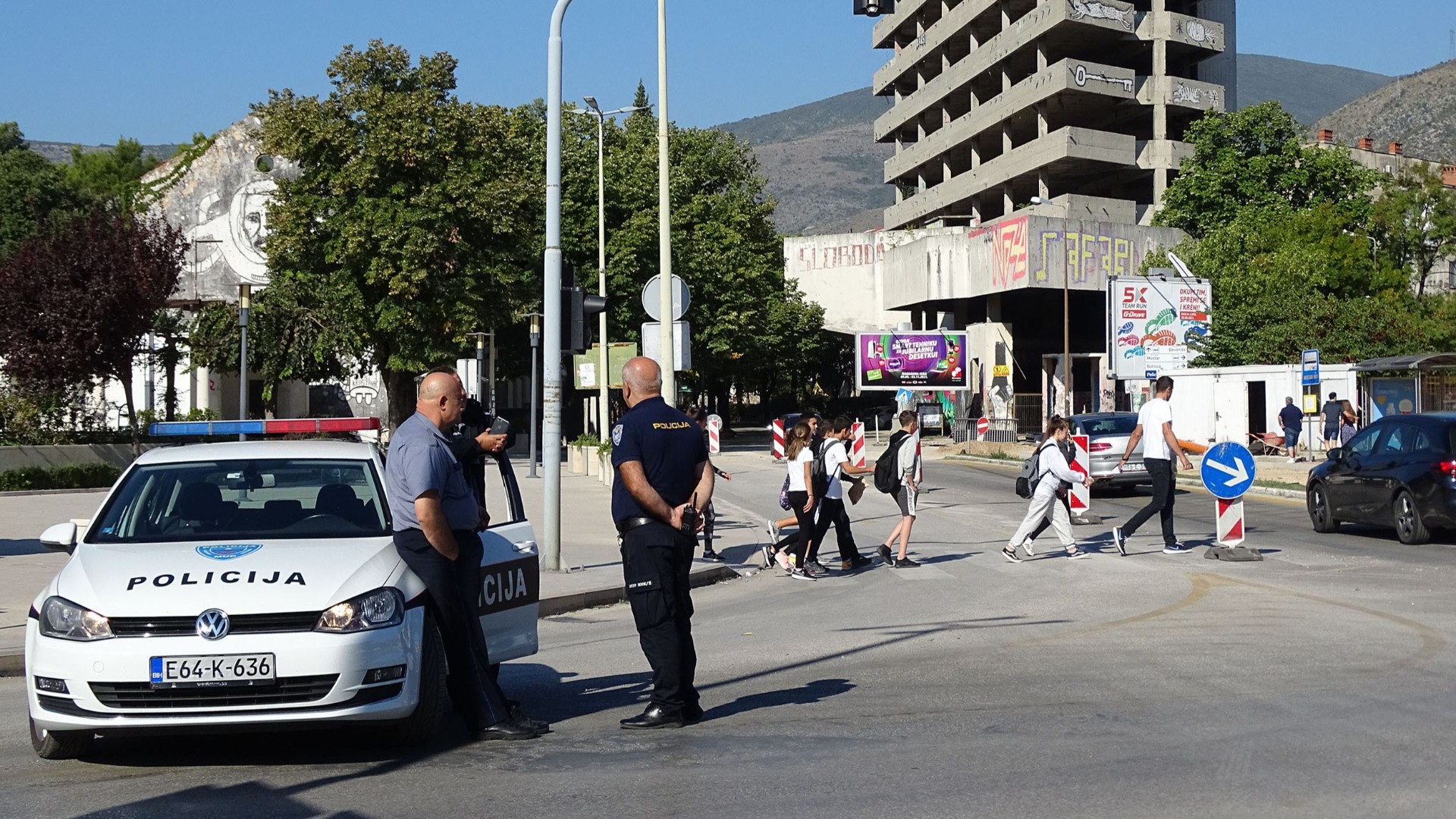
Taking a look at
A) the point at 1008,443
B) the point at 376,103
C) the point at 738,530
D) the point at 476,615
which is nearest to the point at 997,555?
the point at 738,530

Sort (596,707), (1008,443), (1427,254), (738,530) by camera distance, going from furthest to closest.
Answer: (1427,254) < (1008,443) < (738,530) < (596,707)

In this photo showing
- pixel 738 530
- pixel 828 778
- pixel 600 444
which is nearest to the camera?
pixel 828 778

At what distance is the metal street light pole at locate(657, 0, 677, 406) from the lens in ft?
66.4

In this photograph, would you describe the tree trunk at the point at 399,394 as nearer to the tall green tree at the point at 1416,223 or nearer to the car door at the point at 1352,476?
the car door at the point at 1352,476

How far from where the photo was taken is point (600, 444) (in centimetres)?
3538

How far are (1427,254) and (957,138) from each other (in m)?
23.2

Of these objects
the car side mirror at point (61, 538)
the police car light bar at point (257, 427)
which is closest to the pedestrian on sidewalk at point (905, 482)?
the police car light bar at point (257, 427)

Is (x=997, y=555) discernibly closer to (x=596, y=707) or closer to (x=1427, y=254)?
(x=596, y=707)

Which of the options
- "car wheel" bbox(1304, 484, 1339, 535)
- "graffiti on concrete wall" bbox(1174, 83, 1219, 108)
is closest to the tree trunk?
"car wheel" bbox(1304, 484, 1339, 535)

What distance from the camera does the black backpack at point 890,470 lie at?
16.3 metres

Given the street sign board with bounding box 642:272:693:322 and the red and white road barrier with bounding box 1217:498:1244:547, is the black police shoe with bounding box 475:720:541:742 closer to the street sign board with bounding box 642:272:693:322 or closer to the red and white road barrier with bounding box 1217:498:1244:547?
the red and white road barrier with bounding box 1217:498:1244:547

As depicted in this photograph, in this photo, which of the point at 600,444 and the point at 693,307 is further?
the point at 693,307

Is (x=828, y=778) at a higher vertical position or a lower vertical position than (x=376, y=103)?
lower

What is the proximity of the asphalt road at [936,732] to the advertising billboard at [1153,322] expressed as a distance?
38.2m
